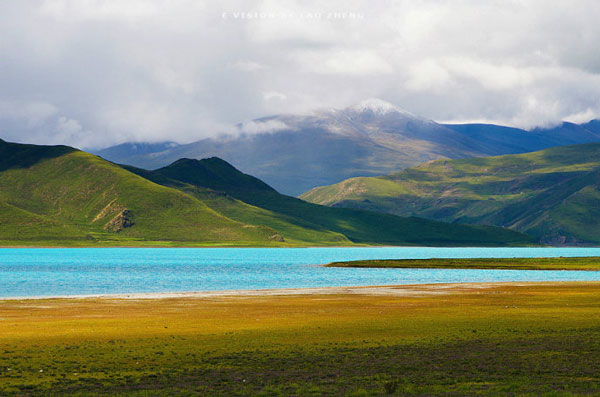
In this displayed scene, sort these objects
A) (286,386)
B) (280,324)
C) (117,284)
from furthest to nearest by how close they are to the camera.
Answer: (117,284) < (280,324) < (286,386)

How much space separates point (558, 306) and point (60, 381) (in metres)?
57.0

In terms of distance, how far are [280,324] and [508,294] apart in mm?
48275

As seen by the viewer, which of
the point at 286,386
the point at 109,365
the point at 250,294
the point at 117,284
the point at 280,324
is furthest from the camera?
the point at 117,284

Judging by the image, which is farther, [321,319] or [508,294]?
[508,294]

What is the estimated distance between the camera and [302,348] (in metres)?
47.0

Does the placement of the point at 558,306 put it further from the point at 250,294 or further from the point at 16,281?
the point at 16,281

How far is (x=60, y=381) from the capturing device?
35938 mm

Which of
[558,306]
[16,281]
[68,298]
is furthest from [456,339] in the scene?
[16,281]

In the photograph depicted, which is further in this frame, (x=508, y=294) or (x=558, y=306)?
(x=508, y=294)

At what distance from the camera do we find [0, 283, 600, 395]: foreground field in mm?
34750

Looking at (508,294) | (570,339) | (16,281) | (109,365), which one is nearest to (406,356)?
(570,339)

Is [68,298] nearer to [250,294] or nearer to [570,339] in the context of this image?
[250,294]

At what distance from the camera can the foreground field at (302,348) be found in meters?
34.8

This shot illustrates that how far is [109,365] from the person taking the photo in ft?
133
